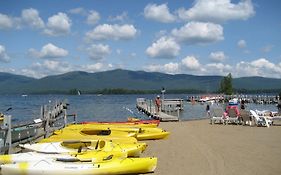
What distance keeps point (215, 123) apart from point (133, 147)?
12704 mm

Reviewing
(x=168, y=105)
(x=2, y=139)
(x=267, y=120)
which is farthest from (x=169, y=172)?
(x=168, y=105)

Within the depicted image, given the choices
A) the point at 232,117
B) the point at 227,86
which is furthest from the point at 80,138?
the point at 227,86

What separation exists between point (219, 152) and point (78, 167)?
5640 millimetres

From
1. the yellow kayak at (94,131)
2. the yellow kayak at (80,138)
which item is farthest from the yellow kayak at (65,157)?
the yellow kayak at (94,131)

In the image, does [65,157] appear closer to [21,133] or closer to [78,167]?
[78,167]

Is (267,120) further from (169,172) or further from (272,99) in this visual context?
(272,99)

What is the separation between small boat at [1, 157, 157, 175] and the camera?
941cm

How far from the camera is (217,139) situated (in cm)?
1656

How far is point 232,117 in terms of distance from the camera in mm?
23453

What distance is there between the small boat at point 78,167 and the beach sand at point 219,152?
1.95 feet

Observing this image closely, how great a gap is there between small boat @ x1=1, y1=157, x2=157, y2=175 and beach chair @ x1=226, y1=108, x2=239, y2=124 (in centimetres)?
1371

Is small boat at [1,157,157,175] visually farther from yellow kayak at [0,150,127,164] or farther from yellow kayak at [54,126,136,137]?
yellow kayak at [54,126,136,137]

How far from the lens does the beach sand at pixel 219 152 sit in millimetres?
10492

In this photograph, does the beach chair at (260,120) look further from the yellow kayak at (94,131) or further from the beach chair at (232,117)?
the yellow kayak at (94,131)
